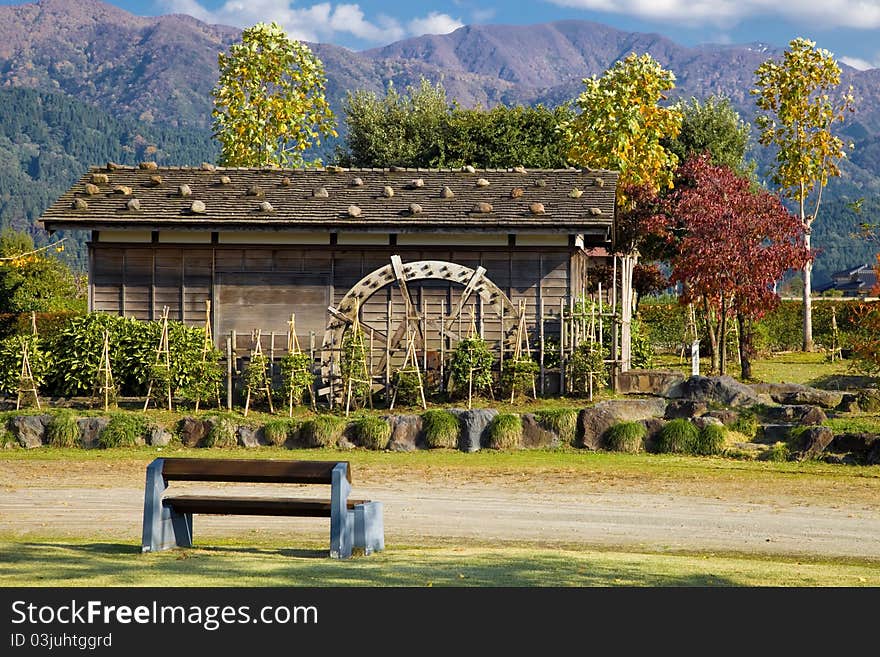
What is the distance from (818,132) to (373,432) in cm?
2993

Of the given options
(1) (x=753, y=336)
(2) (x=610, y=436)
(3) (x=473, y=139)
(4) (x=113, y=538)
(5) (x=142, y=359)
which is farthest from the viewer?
(3) (x=473, y=139)

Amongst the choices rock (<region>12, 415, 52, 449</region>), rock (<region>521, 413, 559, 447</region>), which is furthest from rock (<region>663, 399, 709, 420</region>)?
rock (<region>12, 415, 52, 449</region>)

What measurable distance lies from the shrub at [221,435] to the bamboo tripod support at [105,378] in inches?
131

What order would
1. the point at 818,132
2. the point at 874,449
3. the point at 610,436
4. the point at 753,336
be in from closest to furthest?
the point at 874,449 → the point at 610,436 → the point at 753,336 → the point at 818,132

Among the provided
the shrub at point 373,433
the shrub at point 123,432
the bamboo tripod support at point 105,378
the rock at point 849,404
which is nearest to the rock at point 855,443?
the rock at point 849,404

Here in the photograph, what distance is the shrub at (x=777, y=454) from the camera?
19.4 metres

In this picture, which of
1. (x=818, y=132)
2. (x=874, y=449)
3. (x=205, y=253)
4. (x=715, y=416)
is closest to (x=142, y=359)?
(x=205, y=253)

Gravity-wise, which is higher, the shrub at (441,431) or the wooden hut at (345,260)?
the wooden hut at (345,260)

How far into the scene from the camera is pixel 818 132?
149 feet

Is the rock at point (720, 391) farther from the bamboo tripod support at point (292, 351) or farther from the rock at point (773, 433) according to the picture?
the bamboo tripod support at point (292, 351)

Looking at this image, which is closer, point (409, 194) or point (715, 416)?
point (715, 416)

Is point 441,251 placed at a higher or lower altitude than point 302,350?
higher

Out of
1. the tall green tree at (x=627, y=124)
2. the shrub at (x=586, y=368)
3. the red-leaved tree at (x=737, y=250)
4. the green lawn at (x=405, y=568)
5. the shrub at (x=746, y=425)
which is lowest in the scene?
the green lawn at (x=405, y=568)
